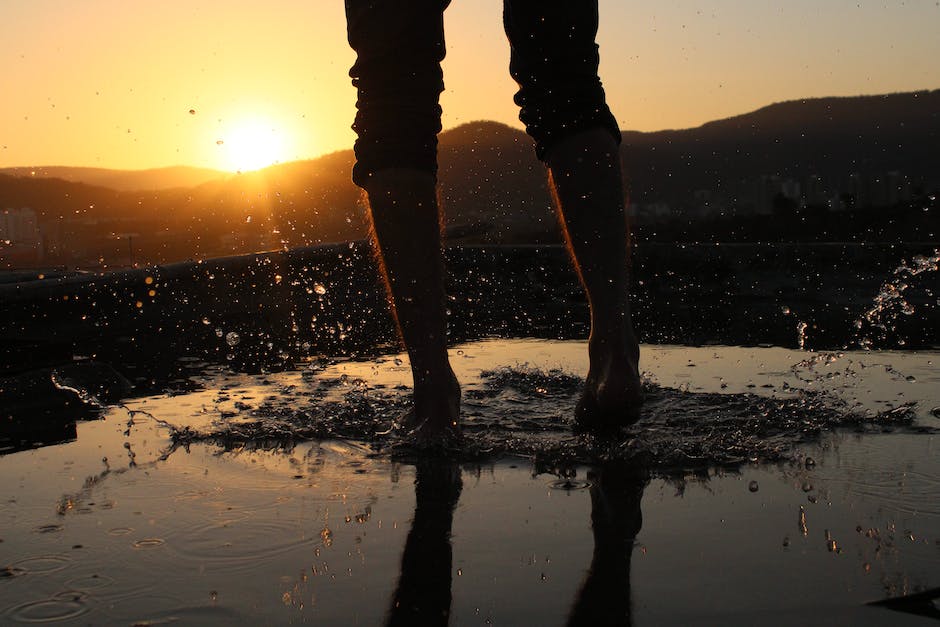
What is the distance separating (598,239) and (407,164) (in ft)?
1.26

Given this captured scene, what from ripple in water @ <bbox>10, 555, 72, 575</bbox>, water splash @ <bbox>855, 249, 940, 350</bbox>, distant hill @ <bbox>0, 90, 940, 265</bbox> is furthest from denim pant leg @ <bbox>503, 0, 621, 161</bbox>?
distant hill @ <bbox>0, 90, 940, 265</bbox>

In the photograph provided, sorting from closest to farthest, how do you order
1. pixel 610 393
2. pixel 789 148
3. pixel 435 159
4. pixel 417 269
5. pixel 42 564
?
1. pixel 42 564
2. pixel 610 393
3. pixel 417 269
4. pixel 435 159
5. pixel 789 148

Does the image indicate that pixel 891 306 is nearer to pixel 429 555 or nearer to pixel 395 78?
pixel 395 78

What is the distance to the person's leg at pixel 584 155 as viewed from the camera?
5.65ft

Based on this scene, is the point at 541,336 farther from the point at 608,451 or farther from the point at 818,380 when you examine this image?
Answer: the point at 608,451

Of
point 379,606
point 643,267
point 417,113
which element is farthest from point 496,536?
point 643,267

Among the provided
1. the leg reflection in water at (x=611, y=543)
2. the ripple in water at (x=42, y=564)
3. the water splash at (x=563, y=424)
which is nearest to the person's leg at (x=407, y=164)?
the water splash at (x=563, y=424)

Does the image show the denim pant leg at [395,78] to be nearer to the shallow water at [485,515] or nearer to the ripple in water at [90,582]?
the shallow water at [485,515]

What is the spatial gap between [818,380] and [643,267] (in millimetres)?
3238

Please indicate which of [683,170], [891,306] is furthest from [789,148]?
[891,306]

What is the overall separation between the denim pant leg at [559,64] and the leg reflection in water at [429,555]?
0.73 metres

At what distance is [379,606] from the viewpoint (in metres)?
0.87

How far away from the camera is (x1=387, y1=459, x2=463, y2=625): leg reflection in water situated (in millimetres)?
862

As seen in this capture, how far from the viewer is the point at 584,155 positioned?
5.77 ft
